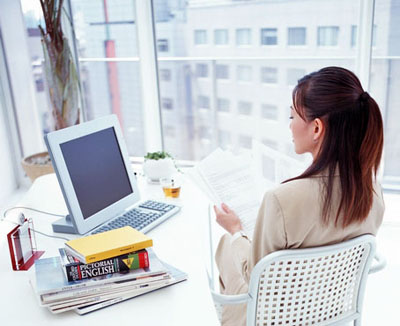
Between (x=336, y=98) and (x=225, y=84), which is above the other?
(x=336, y=98)

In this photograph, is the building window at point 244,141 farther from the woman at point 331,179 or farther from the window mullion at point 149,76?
the woman at point 331,179

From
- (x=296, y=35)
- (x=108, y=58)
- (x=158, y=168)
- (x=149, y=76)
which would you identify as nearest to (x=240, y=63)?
(x=296, y=35)

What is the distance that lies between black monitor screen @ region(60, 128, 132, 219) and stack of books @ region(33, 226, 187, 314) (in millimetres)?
295

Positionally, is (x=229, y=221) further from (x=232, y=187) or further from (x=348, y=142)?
(x=348, y=142)

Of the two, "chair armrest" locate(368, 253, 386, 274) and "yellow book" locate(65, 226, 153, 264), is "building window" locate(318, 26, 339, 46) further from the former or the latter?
"yellow book" locate(65, 226, 153, 264)

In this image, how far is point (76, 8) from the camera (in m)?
3.34

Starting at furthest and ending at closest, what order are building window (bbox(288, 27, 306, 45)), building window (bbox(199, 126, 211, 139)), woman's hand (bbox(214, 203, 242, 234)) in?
building window (bbox(199, 126, 211, 139))
building window (bbox(288, 27, 306, 45))
woman's hand (bbox(214, 203, 242, 234))

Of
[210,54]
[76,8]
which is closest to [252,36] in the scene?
[210,54]

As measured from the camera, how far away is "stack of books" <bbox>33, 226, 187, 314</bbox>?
1121mm

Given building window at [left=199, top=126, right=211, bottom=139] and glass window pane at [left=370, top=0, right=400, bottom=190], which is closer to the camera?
glass window pane at [left=370, top=0, right=400, bottom=190]

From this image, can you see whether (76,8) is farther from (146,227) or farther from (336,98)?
(336,98)

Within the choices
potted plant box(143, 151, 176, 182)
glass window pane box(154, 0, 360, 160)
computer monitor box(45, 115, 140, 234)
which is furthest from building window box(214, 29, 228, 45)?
computer monitor box(45, 115, 140, 234)

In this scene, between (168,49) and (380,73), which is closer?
(380,73)

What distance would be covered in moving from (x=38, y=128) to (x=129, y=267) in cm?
268
